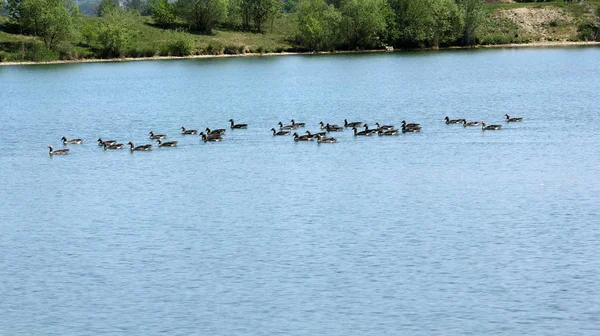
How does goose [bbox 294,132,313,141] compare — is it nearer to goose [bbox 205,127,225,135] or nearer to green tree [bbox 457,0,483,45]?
goose [bbox 205,127,225,135]

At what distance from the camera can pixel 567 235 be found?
28797 millimetres

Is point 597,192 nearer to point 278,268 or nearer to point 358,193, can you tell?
point 358,193

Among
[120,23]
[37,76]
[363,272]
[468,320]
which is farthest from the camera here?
[120,23]

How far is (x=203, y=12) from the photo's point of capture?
486ft

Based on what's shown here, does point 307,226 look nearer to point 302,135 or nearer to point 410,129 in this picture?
point 302,135

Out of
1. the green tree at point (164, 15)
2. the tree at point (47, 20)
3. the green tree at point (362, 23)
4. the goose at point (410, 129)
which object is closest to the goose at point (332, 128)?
the goose at point (410, 129)

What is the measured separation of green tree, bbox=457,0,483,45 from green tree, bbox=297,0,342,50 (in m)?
18.0

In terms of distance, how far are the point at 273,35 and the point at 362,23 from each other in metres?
18.6

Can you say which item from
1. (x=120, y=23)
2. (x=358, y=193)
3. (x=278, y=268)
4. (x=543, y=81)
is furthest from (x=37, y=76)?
(x=278, y=268)

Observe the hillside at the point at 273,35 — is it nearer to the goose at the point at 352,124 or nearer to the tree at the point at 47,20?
the tree at the point at 47,20

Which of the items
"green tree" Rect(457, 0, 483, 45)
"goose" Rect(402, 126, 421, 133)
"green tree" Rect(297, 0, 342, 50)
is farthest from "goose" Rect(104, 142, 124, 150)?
"green tree" Rect(457, 0, 483, 45)

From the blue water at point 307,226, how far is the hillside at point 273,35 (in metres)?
65.2

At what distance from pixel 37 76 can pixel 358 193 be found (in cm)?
7322

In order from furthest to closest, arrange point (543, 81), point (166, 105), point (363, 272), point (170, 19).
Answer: point (170, 19) → point (543, 81) → point (166, 105) → point (363, 272)
